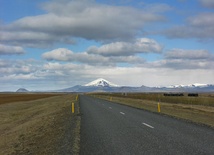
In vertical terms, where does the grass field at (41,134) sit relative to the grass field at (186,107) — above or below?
below

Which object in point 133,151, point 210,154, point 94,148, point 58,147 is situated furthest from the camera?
point 58,147

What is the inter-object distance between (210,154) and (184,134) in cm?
472

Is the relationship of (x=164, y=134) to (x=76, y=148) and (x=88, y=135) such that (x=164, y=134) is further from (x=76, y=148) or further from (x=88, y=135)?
(x=76, y=148)

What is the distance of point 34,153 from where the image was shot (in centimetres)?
1202

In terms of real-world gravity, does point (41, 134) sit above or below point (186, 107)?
below

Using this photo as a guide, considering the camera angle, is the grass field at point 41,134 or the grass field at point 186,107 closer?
the grass field at point 41,134

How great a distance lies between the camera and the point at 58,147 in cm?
1181

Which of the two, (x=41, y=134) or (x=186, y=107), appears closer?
(x=41, y=134)

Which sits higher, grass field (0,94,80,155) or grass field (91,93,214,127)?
grass field (91,93,214,127)

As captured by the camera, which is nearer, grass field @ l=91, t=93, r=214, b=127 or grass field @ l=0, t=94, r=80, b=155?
grass field @ l=0, t=94, r=80, b=155

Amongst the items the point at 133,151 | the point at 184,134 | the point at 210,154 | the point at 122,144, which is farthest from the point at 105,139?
the point at 210,154

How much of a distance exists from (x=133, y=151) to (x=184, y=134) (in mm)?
4890

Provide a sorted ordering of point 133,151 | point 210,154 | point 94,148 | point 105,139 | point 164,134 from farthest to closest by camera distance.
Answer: point 164,134, point 105,139, point 94,148, point 133,151, point 210,154

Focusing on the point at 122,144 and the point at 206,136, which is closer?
the point at 122,144
